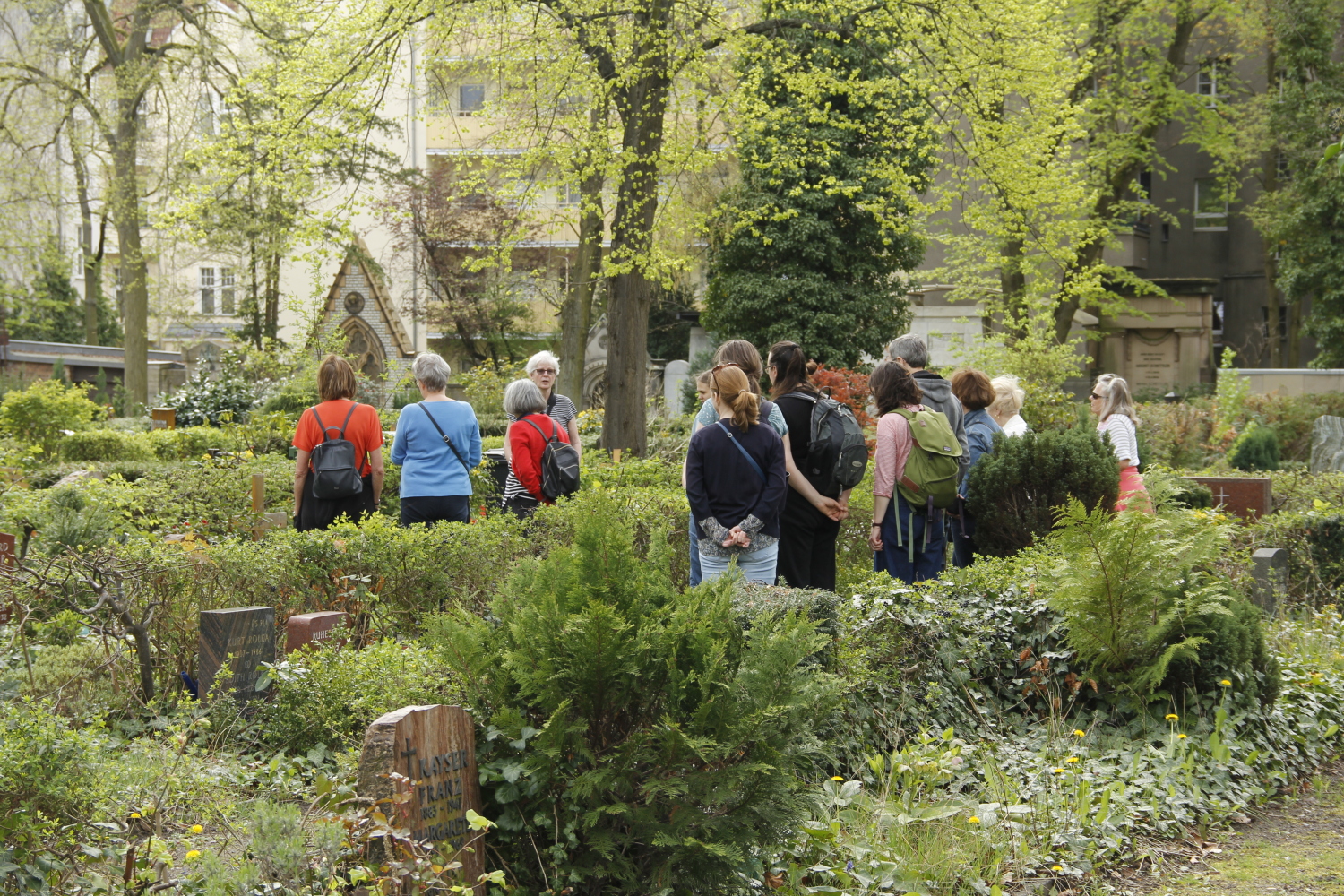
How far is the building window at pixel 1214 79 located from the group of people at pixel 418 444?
28.7m

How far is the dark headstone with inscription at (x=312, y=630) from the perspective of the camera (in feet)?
18.5

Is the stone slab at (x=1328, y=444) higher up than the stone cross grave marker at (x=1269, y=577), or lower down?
higher up

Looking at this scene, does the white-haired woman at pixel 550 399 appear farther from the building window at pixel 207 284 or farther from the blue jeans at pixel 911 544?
the building window at pixel 207 284

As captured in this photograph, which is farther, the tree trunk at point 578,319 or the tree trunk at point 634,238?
the tree trunk at point 578,319

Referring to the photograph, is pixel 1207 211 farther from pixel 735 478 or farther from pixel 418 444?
pixel 735 478

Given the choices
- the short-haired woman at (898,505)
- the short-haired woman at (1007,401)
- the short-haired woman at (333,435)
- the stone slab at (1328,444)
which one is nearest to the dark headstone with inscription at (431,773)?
the short-haired woman at (898,505)

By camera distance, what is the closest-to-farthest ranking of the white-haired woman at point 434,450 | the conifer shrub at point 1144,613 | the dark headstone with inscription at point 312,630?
the dark headstone with inscription at point 312,630 → the conifer shrub at point 1144,613 → the white-haired woman at point 434,450

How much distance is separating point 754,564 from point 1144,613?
2.01m

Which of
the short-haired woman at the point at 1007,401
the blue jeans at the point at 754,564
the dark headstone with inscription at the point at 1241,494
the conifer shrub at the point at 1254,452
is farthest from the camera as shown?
the conifer shrub at the point at 1254,452

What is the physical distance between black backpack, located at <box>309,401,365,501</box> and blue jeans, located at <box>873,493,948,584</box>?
3.48m

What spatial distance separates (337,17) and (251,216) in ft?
65.3

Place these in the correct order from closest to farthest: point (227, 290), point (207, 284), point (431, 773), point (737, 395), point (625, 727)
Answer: point (431, 773), point (625, 727), point (737, 395), point (227, 290), point (207, 284)

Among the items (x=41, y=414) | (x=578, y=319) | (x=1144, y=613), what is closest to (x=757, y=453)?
(x=1144, y=613)

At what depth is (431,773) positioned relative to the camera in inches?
130
